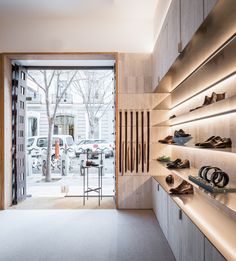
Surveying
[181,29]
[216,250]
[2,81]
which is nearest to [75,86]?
[2,81]

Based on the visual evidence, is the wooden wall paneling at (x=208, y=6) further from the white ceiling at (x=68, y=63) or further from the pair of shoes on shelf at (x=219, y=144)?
the white ceiling at (x=68, y=63)

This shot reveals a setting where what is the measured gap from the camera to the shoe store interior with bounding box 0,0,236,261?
2109 mm

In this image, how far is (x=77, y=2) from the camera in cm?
432

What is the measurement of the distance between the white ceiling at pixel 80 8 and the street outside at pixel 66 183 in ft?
12.0

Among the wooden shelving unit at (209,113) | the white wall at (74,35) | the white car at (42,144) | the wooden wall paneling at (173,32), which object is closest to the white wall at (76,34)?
the white wall at (74,35)

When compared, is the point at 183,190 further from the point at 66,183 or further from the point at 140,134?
the point at 66,183

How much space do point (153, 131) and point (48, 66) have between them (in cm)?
289

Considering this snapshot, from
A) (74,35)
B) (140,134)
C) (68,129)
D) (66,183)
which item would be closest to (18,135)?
(74,35)

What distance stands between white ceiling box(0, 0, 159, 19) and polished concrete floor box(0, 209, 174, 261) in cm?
354

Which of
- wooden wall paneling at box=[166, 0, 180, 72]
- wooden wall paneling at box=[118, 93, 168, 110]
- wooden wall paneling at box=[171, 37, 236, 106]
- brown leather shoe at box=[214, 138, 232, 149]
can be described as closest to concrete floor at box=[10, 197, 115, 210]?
wooden wall paneling at box=[118, 93, 168, 110]

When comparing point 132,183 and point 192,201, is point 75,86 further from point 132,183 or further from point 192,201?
point 192,201

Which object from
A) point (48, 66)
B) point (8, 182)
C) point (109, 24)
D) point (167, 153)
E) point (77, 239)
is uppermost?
point (109, 24)

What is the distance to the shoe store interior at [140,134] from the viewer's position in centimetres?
211

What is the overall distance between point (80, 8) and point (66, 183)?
4888mm
